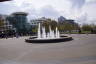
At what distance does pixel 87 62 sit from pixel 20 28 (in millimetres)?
82035

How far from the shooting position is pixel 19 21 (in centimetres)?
9012

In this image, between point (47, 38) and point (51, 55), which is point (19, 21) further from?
point (51, 55)

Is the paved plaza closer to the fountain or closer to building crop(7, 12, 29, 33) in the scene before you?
the fountain

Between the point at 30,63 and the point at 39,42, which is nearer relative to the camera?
the point at 30,63

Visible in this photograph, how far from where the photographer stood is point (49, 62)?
364 inches

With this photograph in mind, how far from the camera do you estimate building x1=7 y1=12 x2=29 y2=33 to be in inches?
3474

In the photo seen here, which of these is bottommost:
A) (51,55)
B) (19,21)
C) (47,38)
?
(51,55)

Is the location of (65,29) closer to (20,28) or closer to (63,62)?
(20,28)

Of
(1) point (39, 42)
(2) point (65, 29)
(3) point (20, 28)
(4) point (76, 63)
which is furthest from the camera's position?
(3) point (20, 28)

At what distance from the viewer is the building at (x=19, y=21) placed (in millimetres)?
88250

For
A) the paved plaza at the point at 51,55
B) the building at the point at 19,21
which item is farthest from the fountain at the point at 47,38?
the building at the point at 19,21

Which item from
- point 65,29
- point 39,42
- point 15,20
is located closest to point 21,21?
point 15,20

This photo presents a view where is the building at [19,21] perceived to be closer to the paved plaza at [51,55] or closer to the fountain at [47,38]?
the fountain at [47,38]

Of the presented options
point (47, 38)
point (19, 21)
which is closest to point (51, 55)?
point (47, 38)
